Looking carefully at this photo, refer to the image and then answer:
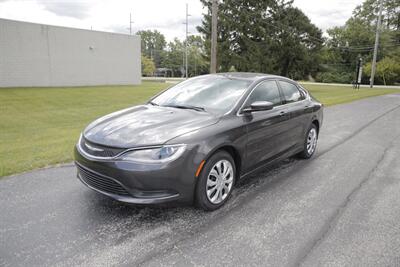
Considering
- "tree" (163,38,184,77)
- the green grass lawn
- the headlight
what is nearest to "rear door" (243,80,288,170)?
the headlight

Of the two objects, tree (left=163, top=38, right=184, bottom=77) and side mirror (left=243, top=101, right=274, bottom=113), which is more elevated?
tree (left=163, top=38, right=184, bottom=77)

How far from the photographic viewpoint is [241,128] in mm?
3482

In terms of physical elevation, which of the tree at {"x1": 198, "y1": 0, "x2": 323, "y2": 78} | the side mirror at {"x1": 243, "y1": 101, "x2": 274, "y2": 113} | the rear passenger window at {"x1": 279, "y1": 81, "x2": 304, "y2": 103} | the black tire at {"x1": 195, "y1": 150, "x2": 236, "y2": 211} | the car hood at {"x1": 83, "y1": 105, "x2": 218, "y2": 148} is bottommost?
the black tire at {"x1": 195, "y1": 150, "x2": 236, "y2": 211}

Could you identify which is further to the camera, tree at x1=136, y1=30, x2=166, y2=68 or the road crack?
tree at x1=136, y1=30, x2=166, y2=68

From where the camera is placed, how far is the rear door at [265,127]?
3.68 metres

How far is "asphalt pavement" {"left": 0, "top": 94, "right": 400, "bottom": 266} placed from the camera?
2441 mm

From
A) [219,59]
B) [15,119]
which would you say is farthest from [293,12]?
[15,119]

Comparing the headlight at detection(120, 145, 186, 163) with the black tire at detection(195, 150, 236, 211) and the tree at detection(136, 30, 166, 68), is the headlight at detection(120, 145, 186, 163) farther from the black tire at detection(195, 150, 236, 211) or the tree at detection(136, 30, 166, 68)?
the tree at detection(136, 30, 166, 68)

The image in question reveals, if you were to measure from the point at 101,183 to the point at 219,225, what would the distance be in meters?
1.30

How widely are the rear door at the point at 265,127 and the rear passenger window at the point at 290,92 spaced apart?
0.21m

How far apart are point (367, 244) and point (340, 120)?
775 cm

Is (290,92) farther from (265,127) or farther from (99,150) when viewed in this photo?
(99,150)

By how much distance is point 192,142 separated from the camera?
2922 millimetres

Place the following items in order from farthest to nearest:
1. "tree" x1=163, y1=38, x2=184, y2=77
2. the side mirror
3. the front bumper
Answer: "tree" x1=163, y1=38, x2=184, y2=77, the side mirror, the front bumper
